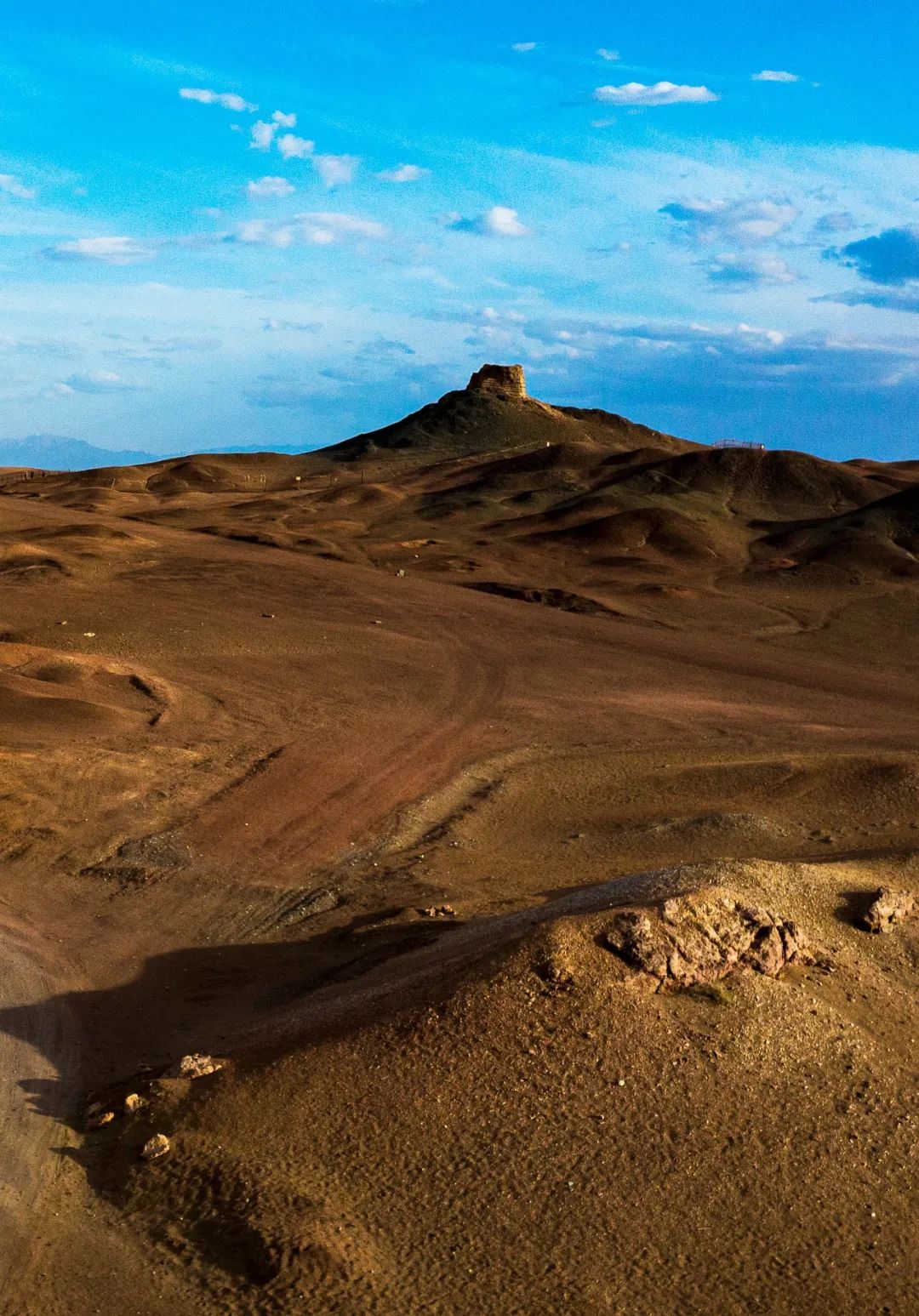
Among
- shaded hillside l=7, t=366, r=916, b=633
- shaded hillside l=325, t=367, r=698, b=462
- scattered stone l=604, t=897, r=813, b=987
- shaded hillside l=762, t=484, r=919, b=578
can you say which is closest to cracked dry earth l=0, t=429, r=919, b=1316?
scattered stone l=604, t=897, r=813, b=987

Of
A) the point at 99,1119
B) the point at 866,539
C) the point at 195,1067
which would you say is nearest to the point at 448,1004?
the point at 195,1067

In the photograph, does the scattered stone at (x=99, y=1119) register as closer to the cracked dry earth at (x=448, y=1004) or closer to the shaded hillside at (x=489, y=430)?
the cracked dry earth at (x=448, y=1004)

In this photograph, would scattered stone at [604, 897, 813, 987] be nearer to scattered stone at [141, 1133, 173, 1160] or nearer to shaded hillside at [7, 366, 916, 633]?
scattered stone at [141, 1133, 173, 1160]

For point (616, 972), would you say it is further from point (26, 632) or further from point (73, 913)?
point (26, 632)

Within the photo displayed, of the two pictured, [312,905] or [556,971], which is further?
[312,905]

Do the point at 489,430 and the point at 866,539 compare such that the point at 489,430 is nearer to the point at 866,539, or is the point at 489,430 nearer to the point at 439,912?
the point at 866,539

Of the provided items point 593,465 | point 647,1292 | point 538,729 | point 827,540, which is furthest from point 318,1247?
point 593,465
